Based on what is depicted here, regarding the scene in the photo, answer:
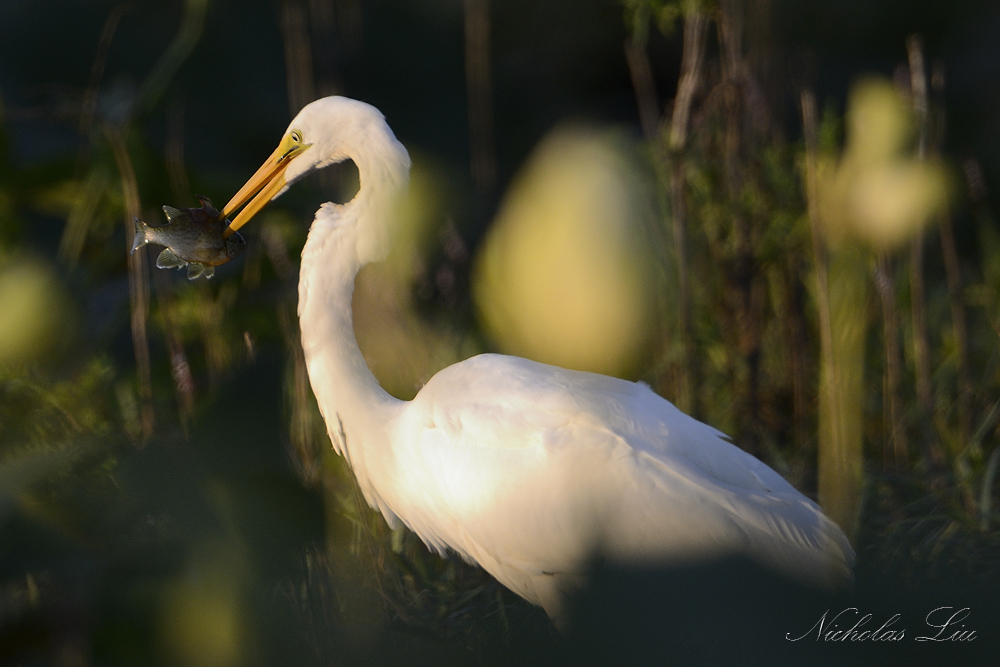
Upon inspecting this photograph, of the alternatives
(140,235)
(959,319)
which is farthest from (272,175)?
(959,319)

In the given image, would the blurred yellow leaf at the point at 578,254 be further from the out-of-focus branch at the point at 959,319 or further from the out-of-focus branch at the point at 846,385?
the out-of-focus branch at the point at 959,319

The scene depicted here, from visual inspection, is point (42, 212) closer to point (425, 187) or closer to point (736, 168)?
point (425, 187)

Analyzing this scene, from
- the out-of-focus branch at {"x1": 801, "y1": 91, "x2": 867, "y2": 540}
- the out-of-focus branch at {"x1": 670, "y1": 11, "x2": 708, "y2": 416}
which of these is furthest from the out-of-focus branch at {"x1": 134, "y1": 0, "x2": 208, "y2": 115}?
the out-of-focus branch at {"x1": 801, "y1": 91, "x2": 867, "y2": 540}

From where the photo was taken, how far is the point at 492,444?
3.31ft

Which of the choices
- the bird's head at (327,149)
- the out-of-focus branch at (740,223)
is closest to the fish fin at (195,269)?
the bird's head at (327,149)

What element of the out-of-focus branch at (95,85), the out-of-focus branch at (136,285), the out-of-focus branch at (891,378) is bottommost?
the out-of-focus branch at (891,378)

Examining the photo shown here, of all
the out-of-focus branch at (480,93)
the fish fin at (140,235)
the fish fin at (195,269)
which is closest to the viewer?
the fish fin at (140,235)

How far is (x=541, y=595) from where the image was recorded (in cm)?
104

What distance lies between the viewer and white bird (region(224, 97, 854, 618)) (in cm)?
94

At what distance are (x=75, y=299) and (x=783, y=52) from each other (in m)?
1.32

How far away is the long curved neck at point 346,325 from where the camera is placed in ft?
3.54

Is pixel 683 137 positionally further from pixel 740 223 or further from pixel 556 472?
pixel 556 472

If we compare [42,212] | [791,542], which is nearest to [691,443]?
[791,542]

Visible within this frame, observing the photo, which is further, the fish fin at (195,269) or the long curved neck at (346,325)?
the long curved neck at (346,325)
